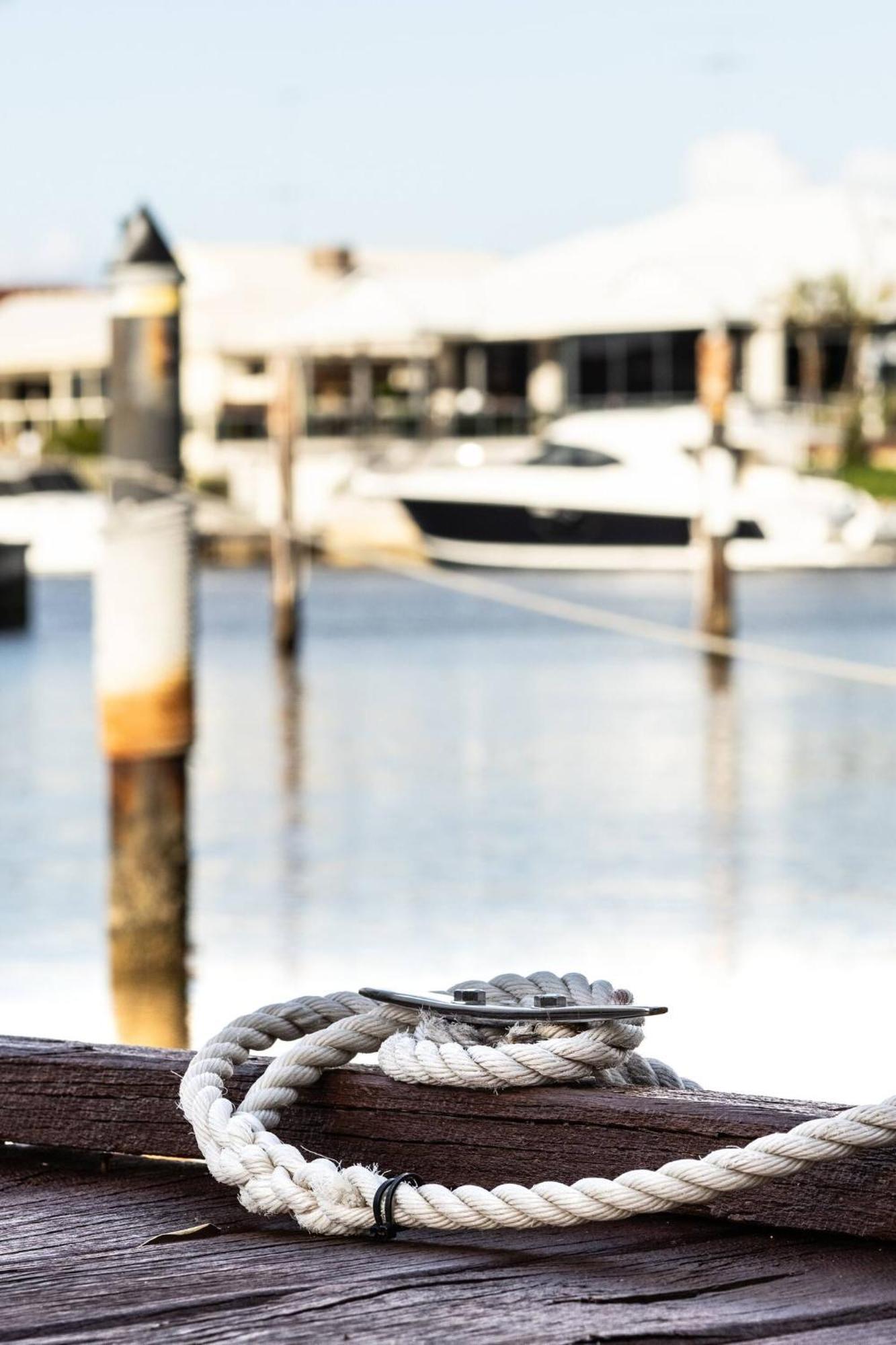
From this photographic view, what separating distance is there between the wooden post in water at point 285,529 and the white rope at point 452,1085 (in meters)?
14.0

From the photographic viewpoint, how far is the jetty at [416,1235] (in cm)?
216

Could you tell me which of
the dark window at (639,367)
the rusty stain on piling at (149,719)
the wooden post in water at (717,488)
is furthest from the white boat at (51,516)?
the rusty stain on piling at (149,719)

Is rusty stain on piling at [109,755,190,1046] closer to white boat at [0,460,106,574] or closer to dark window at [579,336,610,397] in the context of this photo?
white boat at [0,460,106,574]

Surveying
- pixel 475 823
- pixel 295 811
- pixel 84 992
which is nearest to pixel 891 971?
pixel 84 992

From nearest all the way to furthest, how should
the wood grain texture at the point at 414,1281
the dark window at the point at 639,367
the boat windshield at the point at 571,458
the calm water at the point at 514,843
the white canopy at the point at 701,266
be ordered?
1. the wood grain texture at the point at 414,1281
2. the calm water at the point at 514,843
3. the boat windshield at the point at 571,458
4. the white canopy at the point at 701,266
5. the dark window at the point at 639,367

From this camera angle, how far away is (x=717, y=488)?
16.7m

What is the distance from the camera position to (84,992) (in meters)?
6.20

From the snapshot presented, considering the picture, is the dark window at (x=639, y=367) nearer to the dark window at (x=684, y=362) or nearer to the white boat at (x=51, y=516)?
the dark window at (x=684, y=362)

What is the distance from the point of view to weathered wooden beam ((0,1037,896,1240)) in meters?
2.37

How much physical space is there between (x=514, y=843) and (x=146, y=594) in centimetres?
341

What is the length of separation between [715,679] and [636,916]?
26.1 feet

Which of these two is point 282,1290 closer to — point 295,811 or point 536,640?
point 295,811

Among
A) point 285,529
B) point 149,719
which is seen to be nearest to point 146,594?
point 149,719

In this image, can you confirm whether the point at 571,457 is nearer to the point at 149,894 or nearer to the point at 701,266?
the point at 701,266
